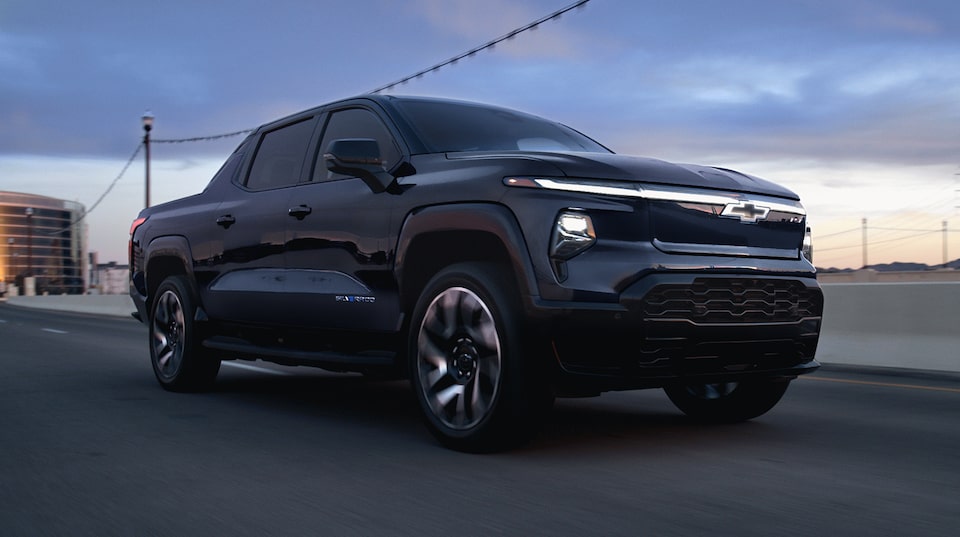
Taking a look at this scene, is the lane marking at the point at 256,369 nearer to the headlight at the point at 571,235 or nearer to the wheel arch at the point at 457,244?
the wheel arch at the point at 457,244

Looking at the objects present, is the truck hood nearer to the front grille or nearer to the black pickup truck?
the black pickup truck

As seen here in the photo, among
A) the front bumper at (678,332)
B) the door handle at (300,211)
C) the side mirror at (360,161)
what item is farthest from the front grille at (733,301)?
the door handle at (300,211)

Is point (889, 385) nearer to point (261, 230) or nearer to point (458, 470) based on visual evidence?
point (458, 470)

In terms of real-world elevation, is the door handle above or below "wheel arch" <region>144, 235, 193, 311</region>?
above

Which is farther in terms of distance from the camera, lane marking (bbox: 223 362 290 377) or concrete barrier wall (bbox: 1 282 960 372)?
lane marking (bbox: 223 362 290 377)

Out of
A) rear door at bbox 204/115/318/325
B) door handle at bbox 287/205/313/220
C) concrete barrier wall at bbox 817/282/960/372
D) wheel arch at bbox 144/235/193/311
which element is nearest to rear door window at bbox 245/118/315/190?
rear door at bbox 204/115/318/325

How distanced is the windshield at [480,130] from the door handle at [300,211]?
840mm

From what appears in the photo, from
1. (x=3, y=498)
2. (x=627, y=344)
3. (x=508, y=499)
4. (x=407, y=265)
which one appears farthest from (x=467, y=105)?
(x=3, y=498)

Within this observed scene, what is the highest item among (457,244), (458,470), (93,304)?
(457,244)

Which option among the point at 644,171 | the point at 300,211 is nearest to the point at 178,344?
the point at 300,211

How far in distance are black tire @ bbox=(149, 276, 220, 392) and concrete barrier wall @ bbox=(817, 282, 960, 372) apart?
6283 mm

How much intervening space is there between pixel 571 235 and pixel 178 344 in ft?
13.9

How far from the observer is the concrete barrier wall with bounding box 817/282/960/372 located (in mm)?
9359

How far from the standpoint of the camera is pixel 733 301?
4.75 m
